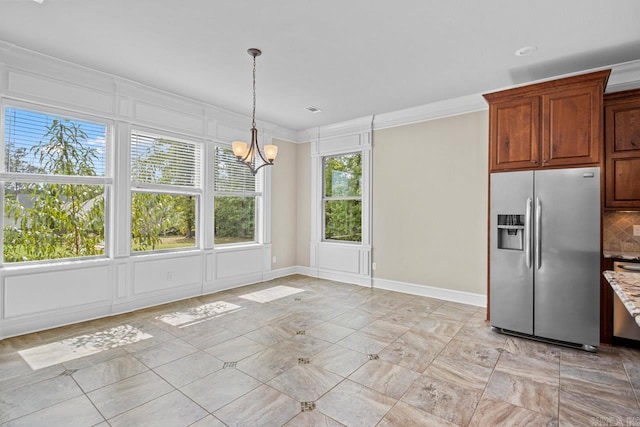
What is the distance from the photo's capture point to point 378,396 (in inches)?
92.5

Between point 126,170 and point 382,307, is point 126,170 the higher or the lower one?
the higher one

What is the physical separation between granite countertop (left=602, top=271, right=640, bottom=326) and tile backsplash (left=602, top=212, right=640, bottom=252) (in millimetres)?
1713

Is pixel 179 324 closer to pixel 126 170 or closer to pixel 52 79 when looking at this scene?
pixel 126 170

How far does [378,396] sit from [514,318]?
1.98 meters

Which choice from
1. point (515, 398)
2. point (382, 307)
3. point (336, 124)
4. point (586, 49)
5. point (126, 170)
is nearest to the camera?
point (515, 398)

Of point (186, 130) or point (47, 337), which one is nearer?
point (47, 337)

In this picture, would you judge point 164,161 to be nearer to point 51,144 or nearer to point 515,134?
point 51,144

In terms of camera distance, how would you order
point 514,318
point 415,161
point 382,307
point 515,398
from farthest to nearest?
point 415,161
point 382,307
point 514,318
point 515,398

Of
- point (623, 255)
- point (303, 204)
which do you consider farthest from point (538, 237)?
point (303, 204)

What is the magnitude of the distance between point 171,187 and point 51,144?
139cm

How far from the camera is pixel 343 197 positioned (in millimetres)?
6016

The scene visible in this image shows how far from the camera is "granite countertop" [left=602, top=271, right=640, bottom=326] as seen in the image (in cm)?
143

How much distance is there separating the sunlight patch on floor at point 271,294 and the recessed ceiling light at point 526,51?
13.6 ft

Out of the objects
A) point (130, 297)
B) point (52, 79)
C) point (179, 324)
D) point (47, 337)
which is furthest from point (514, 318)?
point (52, 79)
